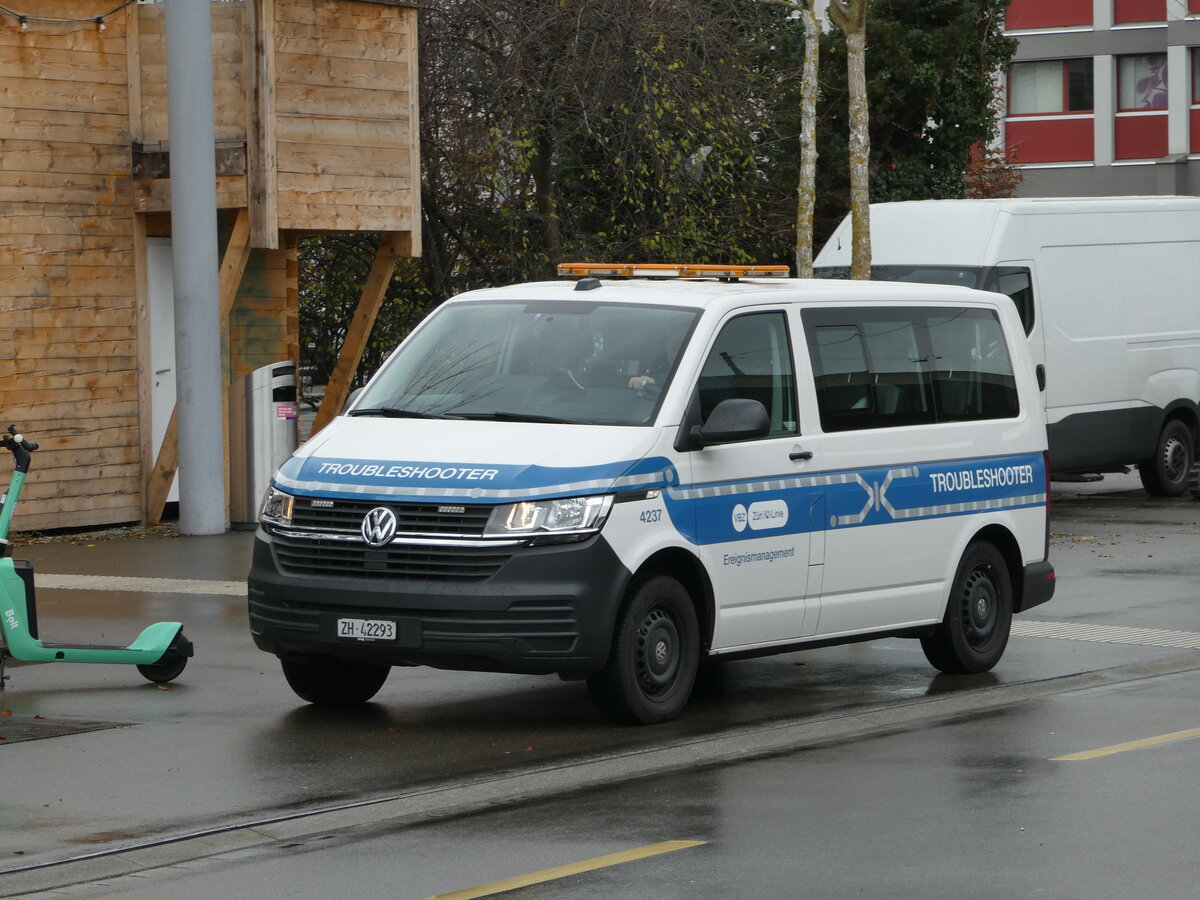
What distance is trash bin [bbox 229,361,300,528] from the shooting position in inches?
712

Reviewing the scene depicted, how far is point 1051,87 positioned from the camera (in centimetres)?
5503

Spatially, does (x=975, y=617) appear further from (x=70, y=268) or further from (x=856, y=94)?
(x=856, y=94)

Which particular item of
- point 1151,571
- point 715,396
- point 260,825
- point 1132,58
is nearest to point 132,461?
point 1151,571

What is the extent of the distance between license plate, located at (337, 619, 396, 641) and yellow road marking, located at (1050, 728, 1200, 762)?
2725 millimetres

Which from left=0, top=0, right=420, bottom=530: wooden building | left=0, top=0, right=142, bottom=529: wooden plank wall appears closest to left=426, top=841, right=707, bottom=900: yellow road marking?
left=0, top=0, right=142, bottom=529: wooden plank wall

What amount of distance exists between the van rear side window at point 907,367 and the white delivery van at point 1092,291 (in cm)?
920

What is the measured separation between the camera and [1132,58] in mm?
53500

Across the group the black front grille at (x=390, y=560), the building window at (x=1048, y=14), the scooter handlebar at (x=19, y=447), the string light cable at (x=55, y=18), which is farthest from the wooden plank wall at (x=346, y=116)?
the building window at (x=1048, y=14)

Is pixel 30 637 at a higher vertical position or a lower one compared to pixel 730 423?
lower

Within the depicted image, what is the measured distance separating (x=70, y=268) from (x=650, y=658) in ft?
32.5

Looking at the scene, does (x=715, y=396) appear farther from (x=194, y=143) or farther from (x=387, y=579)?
(x=194, y=143)

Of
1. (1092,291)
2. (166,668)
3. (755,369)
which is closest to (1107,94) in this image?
(1092,291)

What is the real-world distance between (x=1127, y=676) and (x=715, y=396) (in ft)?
9.69

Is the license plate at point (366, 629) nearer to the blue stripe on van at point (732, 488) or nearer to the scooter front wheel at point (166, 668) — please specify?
the blue stripe on van at point (732, 488)
